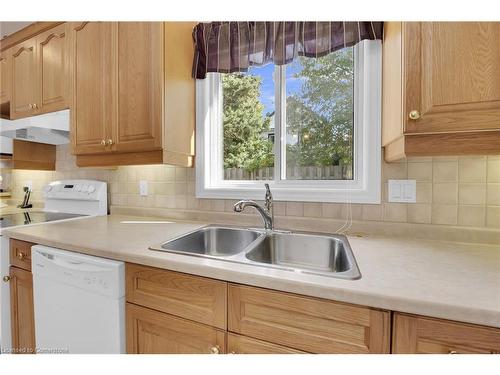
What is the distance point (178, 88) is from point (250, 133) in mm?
520

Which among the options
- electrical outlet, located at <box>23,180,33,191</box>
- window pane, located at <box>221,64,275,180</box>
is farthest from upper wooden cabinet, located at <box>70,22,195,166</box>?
electrical outlet, located at <box>23,180,33,191</box>

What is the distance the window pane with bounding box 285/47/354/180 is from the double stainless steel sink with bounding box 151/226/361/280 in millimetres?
400

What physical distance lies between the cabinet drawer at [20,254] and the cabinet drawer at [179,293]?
73 cm

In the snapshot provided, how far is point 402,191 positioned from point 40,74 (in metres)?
2.45

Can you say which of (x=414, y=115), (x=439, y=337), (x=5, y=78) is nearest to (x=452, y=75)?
(x=414, y=115)

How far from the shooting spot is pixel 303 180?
4.83 ft

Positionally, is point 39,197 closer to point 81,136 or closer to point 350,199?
point 81,136

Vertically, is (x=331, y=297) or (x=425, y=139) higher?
(x=425, y=139)

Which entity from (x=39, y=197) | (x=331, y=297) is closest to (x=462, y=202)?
(x=331, y=297)

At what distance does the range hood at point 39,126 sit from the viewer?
1.55 metres

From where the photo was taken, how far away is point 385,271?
78 centimetres

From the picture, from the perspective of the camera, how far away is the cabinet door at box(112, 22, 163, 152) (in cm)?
133

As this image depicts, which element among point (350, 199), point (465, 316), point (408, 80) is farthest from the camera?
point (350, 199)

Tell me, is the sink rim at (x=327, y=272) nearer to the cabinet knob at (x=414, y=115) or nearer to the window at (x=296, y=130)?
the window at (x=296, y=130)
